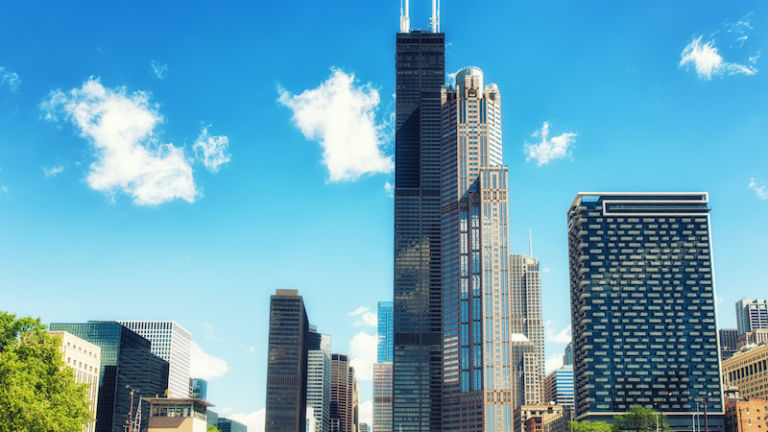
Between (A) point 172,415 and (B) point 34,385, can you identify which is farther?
(A) point 172,415

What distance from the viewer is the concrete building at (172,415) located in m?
120

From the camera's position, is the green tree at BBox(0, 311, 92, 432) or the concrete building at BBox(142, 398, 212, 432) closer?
the green tree at BBox(0, 311, 92, 432)

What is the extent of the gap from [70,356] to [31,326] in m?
106

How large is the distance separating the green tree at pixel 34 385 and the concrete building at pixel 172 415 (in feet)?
60.7

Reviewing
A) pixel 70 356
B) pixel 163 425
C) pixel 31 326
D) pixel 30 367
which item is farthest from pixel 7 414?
pixel 70 356

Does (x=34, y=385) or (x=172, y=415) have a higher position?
(x=34, y=385)

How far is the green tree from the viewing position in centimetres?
9025

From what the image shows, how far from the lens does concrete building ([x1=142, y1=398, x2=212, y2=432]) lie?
120188 mm

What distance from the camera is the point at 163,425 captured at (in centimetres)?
12050

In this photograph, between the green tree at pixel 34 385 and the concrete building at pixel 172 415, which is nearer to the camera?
the green tree at pixel 34 385

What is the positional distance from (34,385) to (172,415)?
29772 mm

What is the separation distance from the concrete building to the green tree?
1851 centimetres

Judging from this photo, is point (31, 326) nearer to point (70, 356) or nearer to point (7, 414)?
point (7, 414)

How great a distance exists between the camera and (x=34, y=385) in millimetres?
95125
